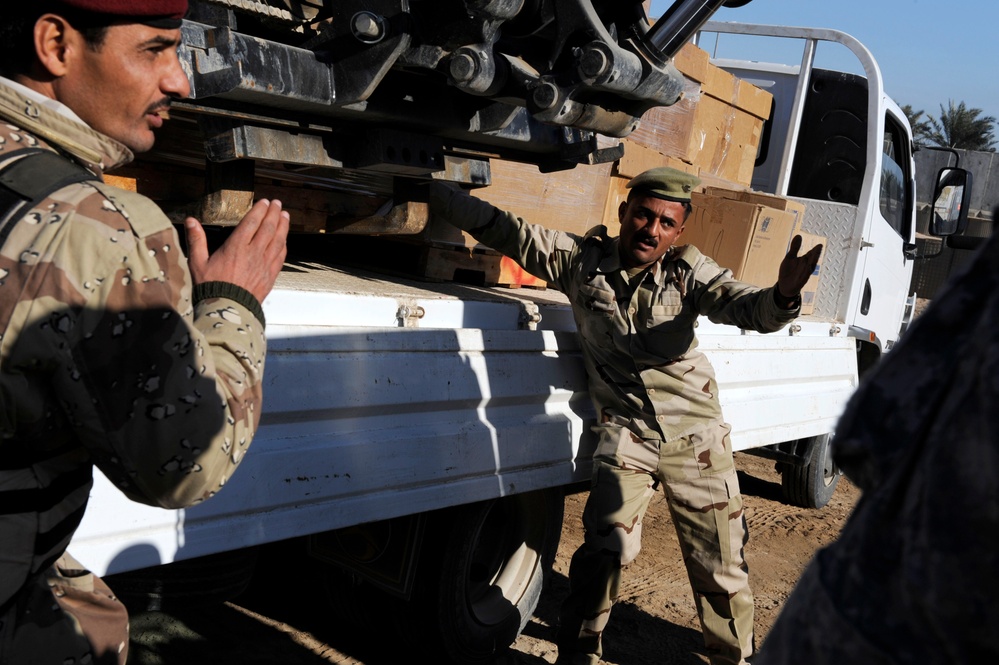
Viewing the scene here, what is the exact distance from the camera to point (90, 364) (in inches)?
49.6

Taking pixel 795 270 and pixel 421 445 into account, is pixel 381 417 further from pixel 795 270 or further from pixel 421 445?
pixel 795 270

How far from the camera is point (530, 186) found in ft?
12.4

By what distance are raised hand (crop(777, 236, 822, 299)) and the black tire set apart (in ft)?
6.05

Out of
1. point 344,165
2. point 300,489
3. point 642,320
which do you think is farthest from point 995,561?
point 642,320

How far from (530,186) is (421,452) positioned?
4.57 ft

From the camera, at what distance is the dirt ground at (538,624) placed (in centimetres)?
350

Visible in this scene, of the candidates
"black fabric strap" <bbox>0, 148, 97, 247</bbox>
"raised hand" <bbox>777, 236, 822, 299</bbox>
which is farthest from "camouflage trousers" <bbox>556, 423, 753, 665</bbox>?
"black fabric strap" <bbox>0, 148, 97, 247</bbox>

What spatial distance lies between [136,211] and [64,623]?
24.4 inches

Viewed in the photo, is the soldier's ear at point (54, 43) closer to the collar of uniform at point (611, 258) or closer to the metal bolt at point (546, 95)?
the metal bolt at point (546, 95)

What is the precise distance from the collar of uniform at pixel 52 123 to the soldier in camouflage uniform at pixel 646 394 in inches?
78.4

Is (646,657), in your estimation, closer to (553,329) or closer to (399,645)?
(399,645)

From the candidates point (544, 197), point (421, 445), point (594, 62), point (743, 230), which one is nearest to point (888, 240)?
point (743, 230)

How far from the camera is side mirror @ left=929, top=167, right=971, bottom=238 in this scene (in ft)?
20.6

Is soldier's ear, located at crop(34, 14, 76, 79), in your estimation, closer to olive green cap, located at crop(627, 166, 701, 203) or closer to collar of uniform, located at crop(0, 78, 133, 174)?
collar of uniform, located at crop(0, 78, 133, 174)
